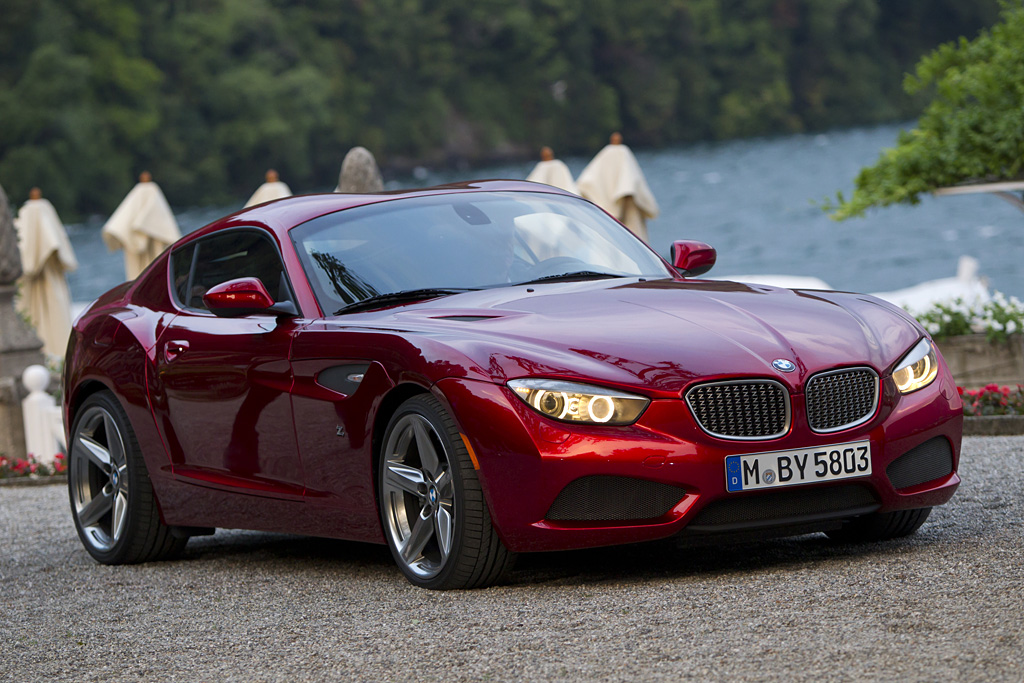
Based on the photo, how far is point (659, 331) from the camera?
17.8 feet

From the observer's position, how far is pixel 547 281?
630cm

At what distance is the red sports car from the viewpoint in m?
5.21

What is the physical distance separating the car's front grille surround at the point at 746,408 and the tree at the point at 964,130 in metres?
9.70

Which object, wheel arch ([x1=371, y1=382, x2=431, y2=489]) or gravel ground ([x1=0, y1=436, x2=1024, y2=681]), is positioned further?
wheel arch ([x1=371, y1=382, x2=431, y2=489])

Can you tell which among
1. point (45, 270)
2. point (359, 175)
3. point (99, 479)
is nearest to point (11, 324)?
point (45, 270)

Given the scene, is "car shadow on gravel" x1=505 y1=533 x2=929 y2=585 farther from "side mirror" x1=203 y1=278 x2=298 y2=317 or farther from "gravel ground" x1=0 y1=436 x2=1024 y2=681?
"side mirror" x1=203 y1=278 x2=298 y2=317

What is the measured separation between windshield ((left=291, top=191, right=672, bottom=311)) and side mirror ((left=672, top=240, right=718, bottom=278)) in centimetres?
11

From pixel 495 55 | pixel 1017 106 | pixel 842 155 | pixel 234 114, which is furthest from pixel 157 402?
pixel 495 55

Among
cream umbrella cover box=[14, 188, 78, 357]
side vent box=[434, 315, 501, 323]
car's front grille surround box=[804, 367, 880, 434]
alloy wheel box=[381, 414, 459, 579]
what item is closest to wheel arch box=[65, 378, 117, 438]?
alloy wheel box=[381, 414, 459, 579]

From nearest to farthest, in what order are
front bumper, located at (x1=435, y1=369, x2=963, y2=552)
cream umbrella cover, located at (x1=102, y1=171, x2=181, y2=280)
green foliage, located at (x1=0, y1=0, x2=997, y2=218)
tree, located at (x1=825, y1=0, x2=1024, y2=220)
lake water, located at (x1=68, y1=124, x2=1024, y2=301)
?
front bumper, located at (x1=435, y1=369, x2=963, y2=552), tree, located at (x1=825, y1=0, x2=1024, y2=220), cream umbrella cover, located at (x1=102, y1=171, x2=181, y2=280), lake water, located at (x1=68, y1=124, x2=1024, y2=301), green foliage, located at (x1=0, y1=0, x2=997, y2=218)

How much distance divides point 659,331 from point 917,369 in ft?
3.10

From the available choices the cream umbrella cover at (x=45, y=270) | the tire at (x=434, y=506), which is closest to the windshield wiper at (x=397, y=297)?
the tire at (x=434, y=506)

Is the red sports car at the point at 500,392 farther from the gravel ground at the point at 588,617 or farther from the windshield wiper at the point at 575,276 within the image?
the gravel ground at the point at 588,617

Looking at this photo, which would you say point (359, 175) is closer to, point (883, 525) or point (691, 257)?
point (691, 257)
